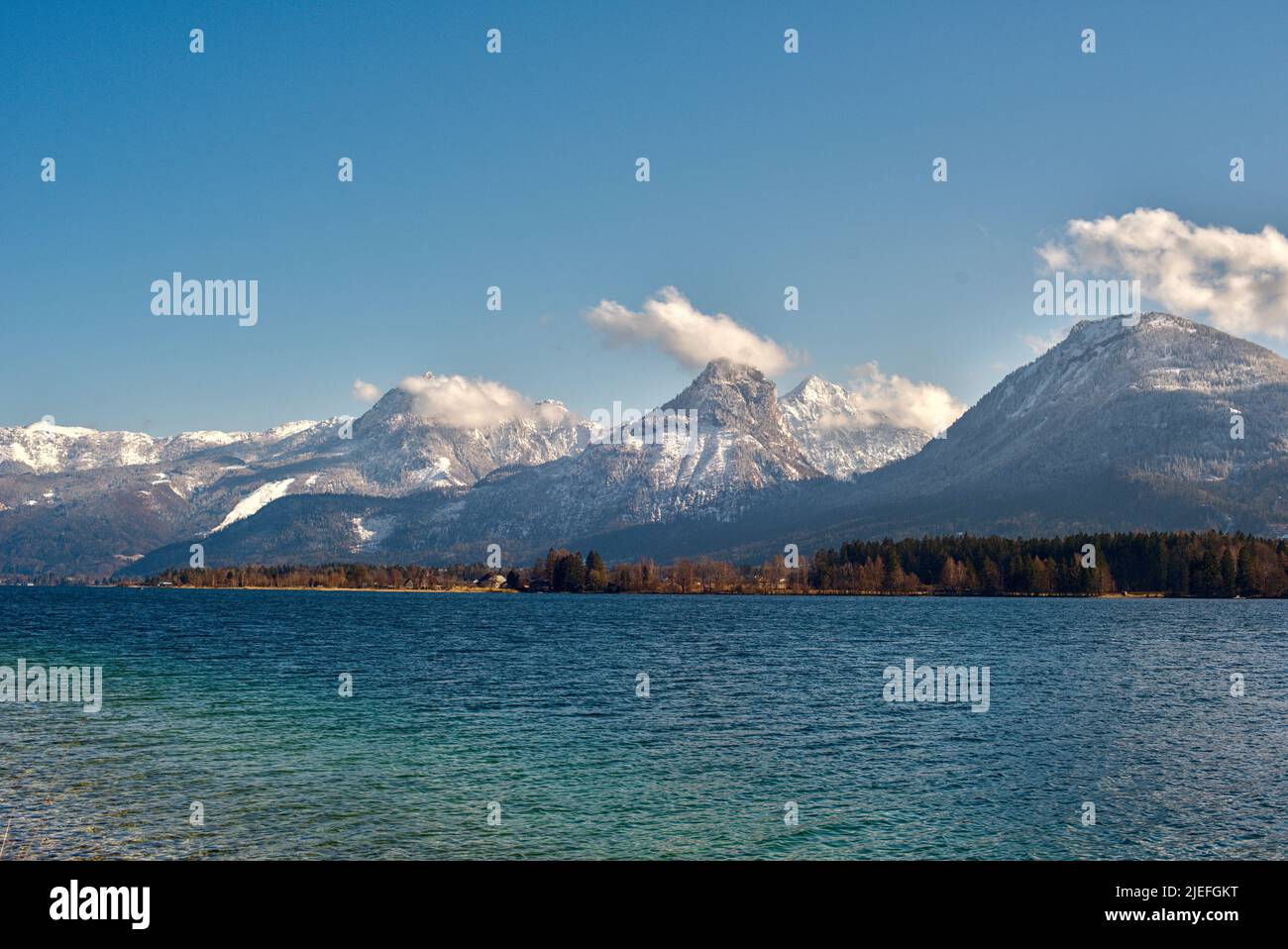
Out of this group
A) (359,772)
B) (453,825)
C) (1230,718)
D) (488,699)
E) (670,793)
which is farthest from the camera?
(488,699)

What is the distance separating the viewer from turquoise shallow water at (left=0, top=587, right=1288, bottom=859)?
1662 inches

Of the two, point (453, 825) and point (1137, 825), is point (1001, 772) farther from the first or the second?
point (453, 825)

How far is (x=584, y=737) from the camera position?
218 ft

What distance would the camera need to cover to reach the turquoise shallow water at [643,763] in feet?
139

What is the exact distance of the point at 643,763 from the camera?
57.8 m
